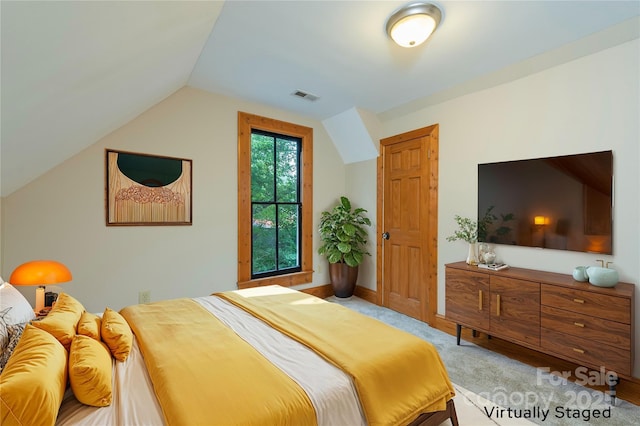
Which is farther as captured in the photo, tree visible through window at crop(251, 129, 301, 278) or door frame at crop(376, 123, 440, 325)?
tree visible through window at crop(251, 129, 301, 278)

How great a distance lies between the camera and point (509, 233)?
9.27 ft

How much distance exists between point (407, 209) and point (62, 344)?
11.4ft

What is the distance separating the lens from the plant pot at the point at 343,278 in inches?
171

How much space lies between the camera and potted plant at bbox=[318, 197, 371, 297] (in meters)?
4.26

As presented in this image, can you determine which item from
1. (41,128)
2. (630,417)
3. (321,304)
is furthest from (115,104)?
(630,417)

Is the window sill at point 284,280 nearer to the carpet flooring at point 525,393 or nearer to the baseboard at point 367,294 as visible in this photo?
the baseboard at point 367,294

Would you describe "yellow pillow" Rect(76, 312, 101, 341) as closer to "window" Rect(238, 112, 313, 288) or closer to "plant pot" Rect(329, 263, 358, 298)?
"window" Rect(238, 112, 313, 288)

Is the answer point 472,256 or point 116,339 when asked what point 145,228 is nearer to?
point 116,339

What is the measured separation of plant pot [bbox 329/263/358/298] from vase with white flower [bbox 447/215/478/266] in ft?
5.28

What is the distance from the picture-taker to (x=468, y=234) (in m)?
3.05

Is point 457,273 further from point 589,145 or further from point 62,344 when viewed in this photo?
point 62,344

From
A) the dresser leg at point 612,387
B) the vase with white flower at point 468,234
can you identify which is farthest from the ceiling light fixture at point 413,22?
the dresser leg at point 612,387

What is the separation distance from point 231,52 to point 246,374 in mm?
2610

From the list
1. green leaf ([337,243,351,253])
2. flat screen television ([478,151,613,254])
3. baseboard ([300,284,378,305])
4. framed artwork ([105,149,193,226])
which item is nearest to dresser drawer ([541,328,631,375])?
flat screen television ([478,151,613,254])
